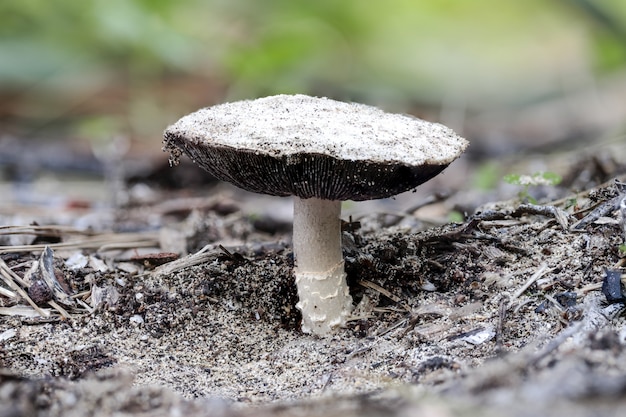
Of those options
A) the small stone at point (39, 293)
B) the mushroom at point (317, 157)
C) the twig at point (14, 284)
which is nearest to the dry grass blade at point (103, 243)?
the twig at point (14, 284)

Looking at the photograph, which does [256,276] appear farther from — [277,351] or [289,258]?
[277,351]

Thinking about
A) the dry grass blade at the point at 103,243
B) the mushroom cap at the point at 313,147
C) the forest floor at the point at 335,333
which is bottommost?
the forest floor at the point at 335,333

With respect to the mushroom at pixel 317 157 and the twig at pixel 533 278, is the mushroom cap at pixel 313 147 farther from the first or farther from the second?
the twig at pixel 533 278

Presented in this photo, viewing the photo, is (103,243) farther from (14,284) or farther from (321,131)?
(321,131)

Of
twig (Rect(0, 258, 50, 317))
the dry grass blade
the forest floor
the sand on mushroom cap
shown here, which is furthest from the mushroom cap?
the dry grass blade

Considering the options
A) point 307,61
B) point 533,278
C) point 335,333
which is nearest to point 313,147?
point 335,333

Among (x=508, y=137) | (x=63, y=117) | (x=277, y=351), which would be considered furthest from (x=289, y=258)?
(x=63, y=117)
